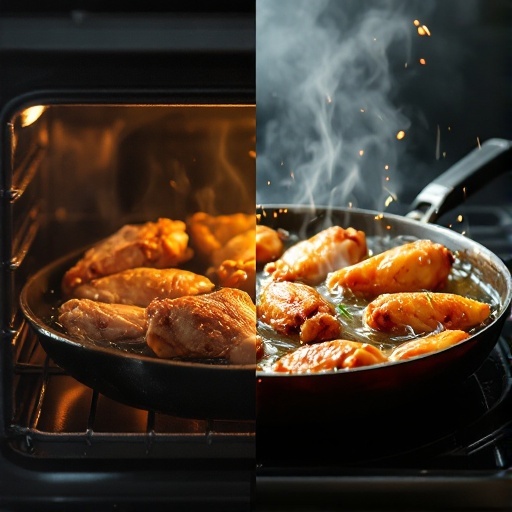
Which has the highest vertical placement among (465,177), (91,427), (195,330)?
(465,177)

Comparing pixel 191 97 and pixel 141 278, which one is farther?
pixel 141 278

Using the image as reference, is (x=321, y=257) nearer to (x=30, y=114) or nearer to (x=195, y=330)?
(x=195, y=330)

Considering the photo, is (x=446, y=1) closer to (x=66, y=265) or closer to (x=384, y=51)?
(x=384, y=51)

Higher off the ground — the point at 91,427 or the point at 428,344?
the point at 428,344

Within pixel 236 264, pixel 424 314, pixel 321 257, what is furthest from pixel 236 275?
pixel 424 314

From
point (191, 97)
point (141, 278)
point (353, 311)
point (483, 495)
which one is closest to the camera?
point (483, 495)

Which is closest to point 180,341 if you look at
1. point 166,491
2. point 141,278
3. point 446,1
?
point 166,491
